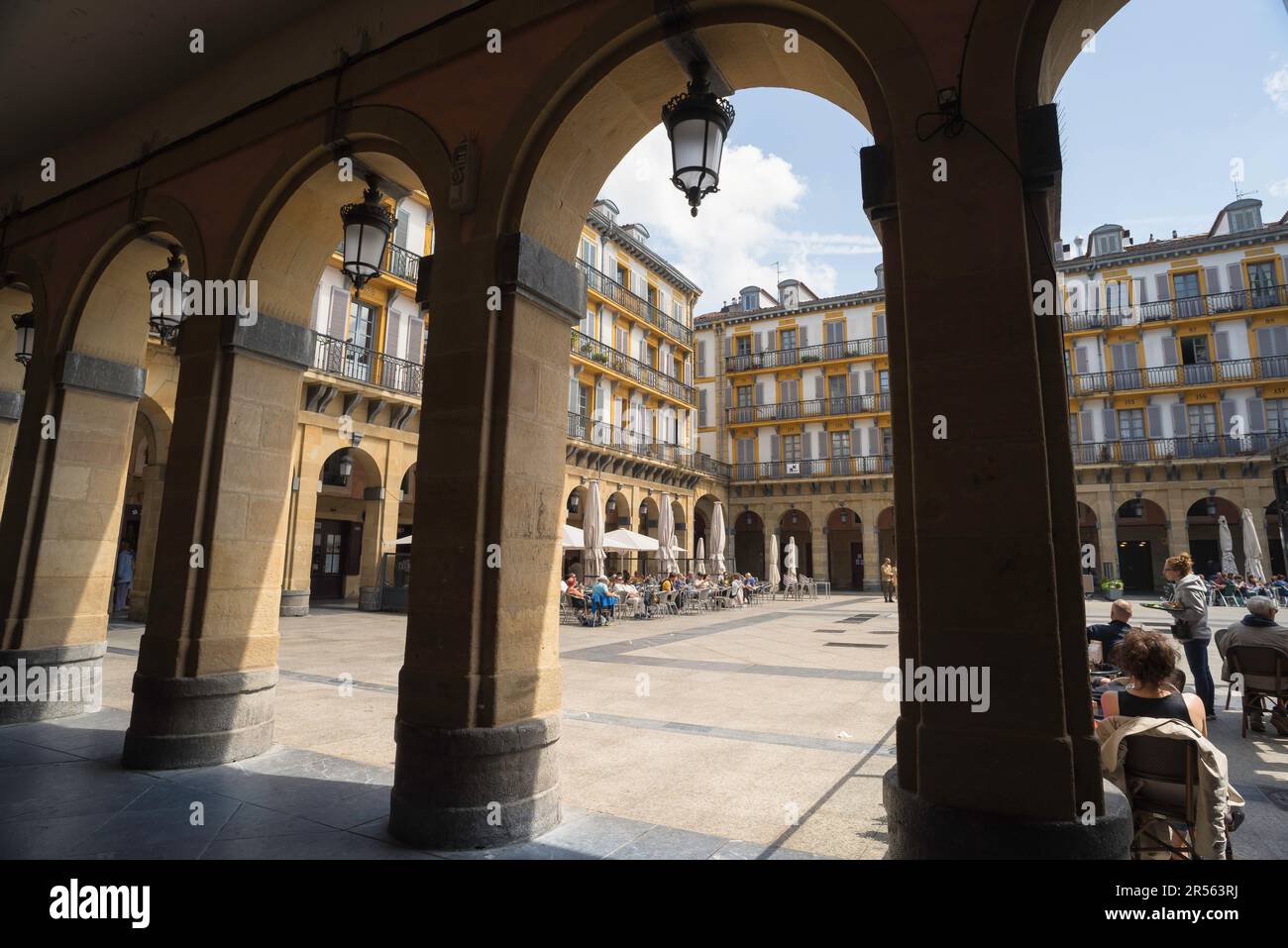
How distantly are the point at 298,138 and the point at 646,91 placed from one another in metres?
2.58

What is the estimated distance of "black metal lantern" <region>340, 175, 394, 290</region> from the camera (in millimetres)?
4418

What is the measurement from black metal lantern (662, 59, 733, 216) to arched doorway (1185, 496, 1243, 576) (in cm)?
3305

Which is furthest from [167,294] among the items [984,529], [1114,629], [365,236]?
[1114,629]

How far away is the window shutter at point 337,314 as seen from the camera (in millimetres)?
17203

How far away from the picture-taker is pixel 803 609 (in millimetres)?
20359

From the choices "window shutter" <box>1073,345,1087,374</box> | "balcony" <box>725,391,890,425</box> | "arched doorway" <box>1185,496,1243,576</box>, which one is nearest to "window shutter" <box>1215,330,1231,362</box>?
"window shutter" <box>1073,345,1087,374</box>

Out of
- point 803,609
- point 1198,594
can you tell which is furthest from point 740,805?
point 803,609

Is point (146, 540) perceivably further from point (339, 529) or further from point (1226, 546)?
point (1226, 546)

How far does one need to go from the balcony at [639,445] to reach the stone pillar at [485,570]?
59.3 ft

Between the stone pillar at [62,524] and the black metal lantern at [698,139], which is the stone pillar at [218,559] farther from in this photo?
the black metal lantern at [698,139]

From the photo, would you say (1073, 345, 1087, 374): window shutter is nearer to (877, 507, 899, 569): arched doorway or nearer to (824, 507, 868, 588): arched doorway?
(877, 507, 899, 569): arched doorway

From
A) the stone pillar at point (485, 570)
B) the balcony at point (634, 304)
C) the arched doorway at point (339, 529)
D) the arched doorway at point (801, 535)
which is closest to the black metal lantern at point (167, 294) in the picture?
the stone pillar at point (485, 570)

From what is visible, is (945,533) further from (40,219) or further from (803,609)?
(803,609)

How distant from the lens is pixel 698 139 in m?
3.25
